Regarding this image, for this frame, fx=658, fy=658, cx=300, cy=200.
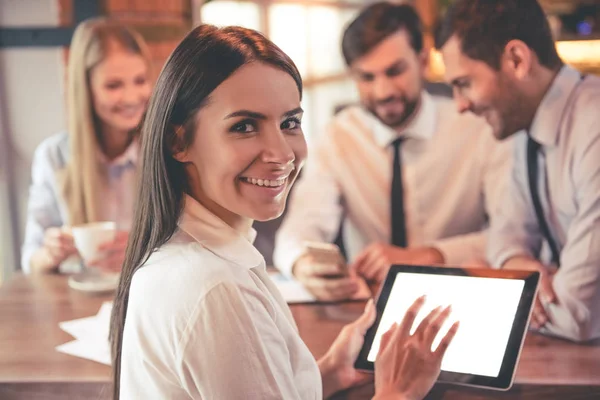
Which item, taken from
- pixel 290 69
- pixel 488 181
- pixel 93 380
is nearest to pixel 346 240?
pixel 488 181

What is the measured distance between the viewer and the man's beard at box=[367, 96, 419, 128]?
206 cm

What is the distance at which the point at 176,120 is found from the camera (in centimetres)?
85

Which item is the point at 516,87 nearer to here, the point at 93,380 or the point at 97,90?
the point at 93,380

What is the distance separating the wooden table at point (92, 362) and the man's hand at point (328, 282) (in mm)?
28

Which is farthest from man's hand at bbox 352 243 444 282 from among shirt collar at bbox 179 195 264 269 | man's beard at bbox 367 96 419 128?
shirt collar at bbox 179 195 264 269

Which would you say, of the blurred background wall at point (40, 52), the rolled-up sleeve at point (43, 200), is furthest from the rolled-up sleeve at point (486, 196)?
the rolled-up sleeve at point (43, 200)

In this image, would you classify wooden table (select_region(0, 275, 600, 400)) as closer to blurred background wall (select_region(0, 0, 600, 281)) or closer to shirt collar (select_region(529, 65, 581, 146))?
shirt collar (select_region(529, 65, 581, 146))

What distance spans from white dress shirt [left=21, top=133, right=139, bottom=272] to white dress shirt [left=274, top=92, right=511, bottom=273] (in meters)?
0.54

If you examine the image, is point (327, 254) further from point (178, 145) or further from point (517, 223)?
point (178, 145)

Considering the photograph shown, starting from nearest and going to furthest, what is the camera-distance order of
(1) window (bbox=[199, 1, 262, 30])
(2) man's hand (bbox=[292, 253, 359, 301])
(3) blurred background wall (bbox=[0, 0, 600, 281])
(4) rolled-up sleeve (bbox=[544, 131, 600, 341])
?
(4) rolled-up sleeve (bbox=[544, 131, 600, 341]), (2) man's hand (bbox=[292, 253, 359, 301]), (3) blurred background wall (bbox=[0, 0, 600, 281]), (1) window (bbox=[199, 1, 262, 30])

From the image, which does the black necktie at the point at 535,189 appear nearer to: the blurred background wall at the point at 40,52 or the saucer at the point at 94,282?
the saucer at the point at 94,282

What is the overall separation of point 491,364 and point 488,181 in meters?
1.10

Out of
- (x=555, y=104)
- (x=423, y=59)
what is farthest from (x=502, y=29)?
(x=423, y=59)

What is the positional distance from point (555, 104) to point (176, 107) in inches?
30.4
